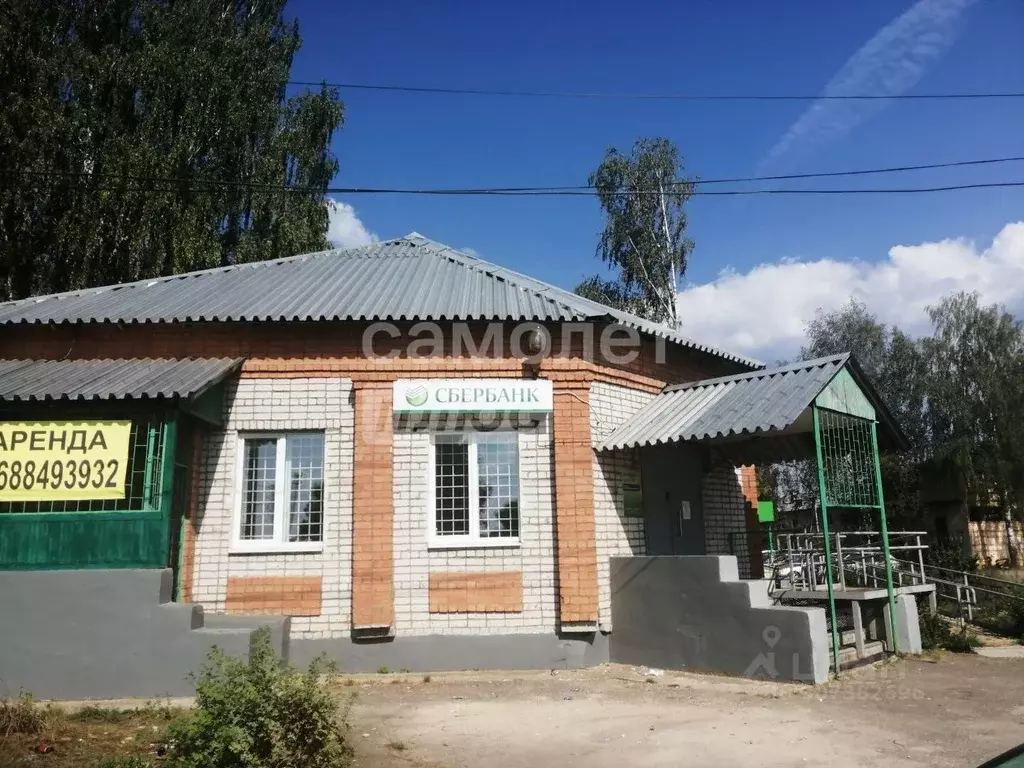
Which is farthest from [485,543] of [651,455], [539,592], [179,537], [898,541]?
[898,541]

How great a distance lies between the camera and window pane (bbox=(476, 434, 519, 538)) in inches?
372

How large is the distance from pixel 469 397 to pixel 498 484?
1196 mm

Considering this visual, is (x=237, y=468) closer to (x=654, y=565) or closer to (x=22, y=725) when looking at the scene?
(x=22, y=725)

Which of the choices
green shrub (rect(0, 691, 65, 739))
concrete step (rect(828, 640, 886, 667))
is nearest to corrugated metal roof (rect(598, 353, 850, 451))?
concrete step (rect(828, 640, 886, 667))

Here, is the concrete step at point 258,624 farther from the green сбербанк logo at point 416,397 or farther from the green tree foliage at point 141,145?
the green tree foliage at point 141,145

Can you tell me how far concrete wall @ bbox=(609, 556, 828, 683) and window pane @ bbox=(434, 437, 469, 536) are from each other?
2060 millimetres

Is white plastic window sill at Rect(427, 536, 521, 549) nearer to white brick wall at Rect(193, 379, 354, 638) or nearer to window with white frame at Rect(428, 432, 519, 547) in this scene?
window with white frame at Rect(428, 432, 519, 547)

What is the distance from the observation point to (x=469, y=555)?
9.24 metres

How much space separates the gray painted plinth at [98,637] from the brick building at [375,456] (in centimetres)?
54

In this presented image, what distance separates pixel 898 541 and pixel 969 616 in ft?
31.5

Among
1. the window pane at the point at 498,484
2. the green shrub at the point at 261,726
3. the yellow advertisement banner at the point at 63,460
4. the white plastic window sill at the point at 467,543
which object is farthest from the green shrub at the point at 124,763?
the window pane at the point at 498,484

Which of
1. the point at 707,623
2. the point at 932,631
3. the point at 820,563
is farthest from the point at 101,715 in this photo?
the point at 932,631

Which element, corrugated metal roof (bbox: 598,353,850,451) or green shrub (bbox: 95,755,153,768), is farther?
corrugated metal roof (bbox: 598,353,850,451)

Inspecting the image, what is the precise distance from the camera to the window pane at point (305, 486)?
938 centimetres
